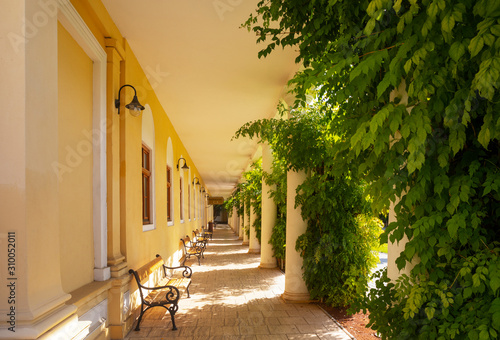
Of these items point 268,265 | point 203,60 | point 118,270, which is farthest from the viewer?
point 268,265

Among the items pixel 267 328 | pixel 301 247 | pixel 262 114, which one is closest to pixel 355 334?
pixel 267 328

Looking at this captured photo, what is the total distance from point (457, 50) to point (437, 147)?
548mm

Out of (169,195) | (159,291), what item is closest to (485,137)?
(159,291)

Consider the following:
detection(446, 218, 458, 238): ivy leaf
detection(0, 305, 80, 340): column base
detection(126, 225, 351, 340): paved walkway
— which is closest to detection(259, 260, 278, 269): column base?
detection(126, 225, 351, 340): paved walkway

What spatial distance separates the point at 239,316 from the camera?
18.8ft

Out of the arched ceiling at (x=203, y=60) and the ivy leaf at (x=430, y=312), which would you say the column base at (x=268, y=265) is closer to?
the arched ceiling at (x=203, y=60)

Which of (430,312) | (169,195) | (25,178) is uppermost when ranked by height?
(25,178)

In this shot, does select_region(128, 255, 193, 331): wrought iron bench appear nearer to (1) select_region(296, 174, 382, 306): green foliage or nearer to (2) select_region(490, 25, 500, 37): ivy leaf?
(1) select_region(296, 174, 382, 306): green foliage

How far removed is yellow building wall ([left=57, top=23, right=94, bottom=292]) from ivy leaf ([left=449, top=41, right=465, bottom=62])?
10.6 feet

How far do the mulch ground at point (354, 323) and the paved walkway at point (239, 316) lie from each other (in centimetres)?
15

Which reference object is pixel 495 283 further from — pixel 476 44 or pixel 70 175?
pixel 70 175

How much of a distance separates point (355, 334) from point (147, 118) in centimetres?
516

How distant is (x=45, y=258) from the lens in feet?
7.90

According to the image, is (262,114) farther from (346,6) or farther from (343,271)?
(346,6)
